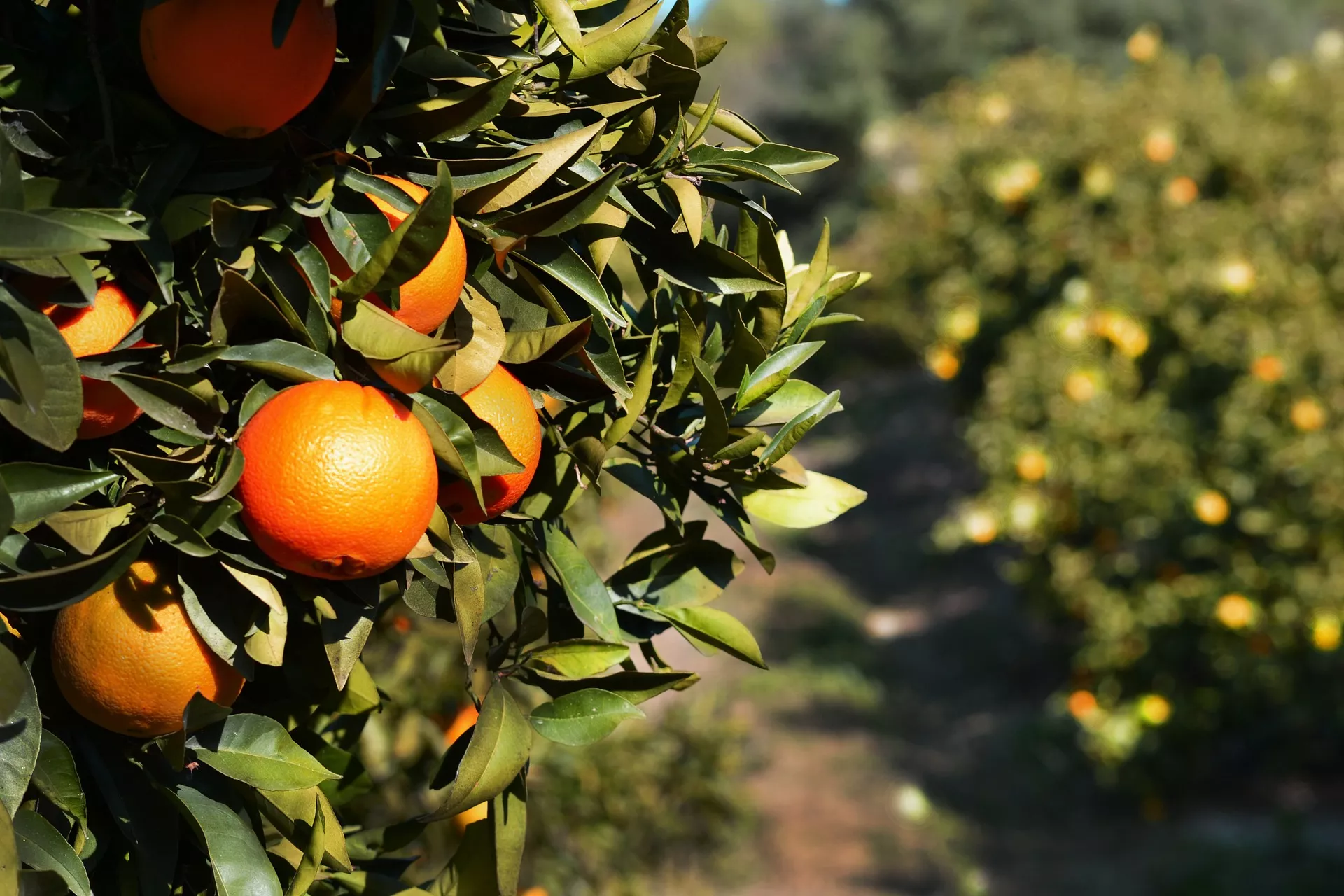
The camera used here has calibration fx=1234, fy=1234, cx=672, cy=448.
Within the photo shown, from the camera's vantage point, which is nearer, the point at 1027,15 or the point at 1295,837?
the point at 1295,837

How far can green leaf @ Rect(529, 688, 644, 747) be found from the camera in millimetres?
794

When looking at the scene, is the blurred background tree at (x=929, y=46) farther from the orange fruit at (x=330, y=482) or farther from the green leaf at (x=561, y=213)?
the orange fruit at (x=330, y=482)

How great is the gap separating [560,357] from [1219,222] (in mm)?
3900

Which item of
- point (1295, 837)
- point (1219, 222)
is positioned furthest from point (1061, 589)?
point (1219, 222)

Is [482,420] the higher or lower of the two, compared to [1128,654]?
higher

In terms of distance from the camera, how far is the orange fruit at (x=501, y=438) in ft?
2.39

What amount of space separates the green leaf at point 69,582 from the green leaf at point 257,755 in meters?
0.14

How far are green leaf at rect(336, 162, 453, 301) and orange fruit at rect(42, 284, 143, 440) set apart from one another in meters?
0.13

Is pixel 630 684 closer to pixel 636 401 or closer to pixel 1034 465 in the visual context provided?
pixel 636 401

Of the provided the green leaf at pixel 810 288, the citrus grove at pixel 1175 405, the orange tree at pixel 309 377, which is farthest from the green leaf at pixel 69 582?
the citrus grove at pixel 1175 405

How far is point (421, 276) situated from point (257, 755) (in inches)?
11.5

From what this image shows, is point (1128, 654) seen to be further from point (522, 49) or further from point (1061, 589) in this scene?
point (522, 49)

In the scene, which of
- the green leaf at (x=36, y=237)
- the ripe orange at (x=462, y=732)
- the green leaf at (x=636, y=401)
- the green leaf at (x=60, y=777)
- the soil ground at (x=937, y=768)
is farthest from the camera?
the soil ground at (x=937, y=768)

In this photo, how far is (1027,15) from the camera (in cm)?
1555
